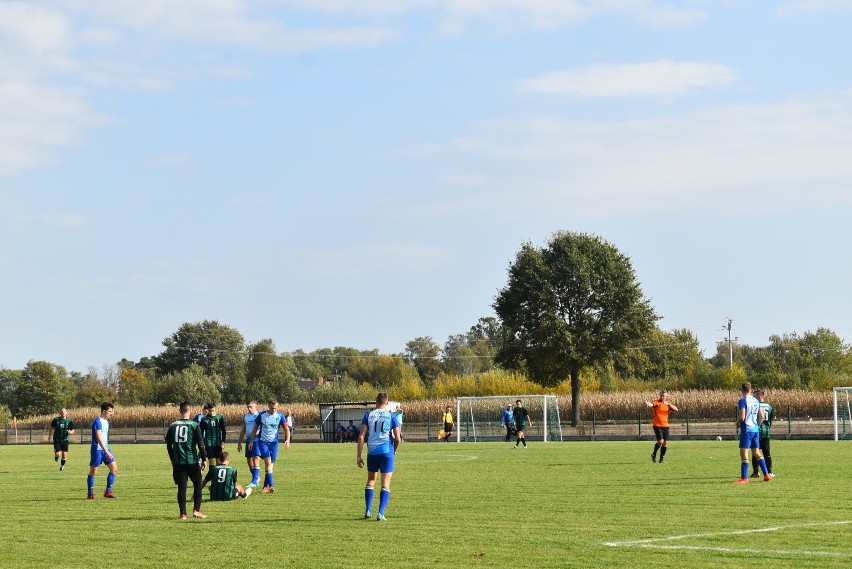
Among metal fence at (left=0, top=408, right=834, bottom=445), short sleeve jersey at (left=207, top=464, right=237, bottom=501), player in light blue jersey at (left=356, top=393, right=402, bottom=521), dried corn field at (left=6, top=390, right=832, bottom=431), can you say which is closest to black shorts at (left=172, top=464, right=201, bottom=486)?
player in light blue jersey at (left=356, top=393, right=402, bottom=521)

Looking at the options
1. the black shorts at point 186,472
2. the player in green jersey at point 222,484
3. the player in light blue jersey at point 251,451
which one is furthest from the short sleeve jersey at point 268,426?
the black shorts at point 186,472

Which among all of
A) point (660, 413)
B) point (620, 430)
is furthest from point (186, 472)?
point (620, 430)

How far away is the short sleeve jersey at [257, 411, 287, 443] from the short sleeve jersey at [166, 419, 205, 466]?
19.6ft

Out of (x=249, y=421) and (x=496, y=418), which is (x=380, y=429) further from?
(x=496, y=418)

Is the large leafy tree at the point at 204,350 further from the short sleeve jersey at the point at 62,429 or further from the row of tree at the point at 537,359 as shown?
the short sleeve jersey at the point at 62,429

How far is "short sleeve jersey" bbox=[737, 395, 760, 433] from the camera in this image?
73.9 ft

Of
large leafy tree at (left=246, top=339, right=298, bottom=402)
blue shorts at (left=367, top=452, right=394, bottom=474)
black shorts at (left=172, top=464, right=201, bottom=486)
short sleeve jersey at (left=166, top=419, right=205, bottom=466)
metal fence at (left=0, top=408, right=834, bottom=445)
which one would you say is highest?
large leafy tree at (left=246, top=339, right=298, bottom=402)

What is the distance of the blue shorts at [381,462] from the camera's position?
1647cm

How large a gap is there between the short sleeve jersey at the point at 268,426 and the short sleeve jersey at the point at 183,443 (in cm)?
598

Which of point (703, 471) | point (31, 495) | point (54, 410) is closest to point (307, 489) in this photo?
point (31, 495)

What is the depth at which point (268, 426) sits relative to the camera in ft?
78.2

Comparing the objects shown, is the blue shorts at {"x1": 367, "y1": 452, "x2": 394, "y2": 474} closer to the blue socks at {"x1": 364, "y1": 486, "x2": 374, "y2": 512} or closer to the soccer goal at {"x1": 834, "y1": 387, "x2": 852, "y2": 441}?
the blue socks at {"x1": 364, "y1": 486, "x2": 374, "y2": 512}

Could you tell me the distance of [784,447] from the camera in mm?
40312

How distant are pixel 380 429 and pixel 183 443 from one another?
3300 mm
